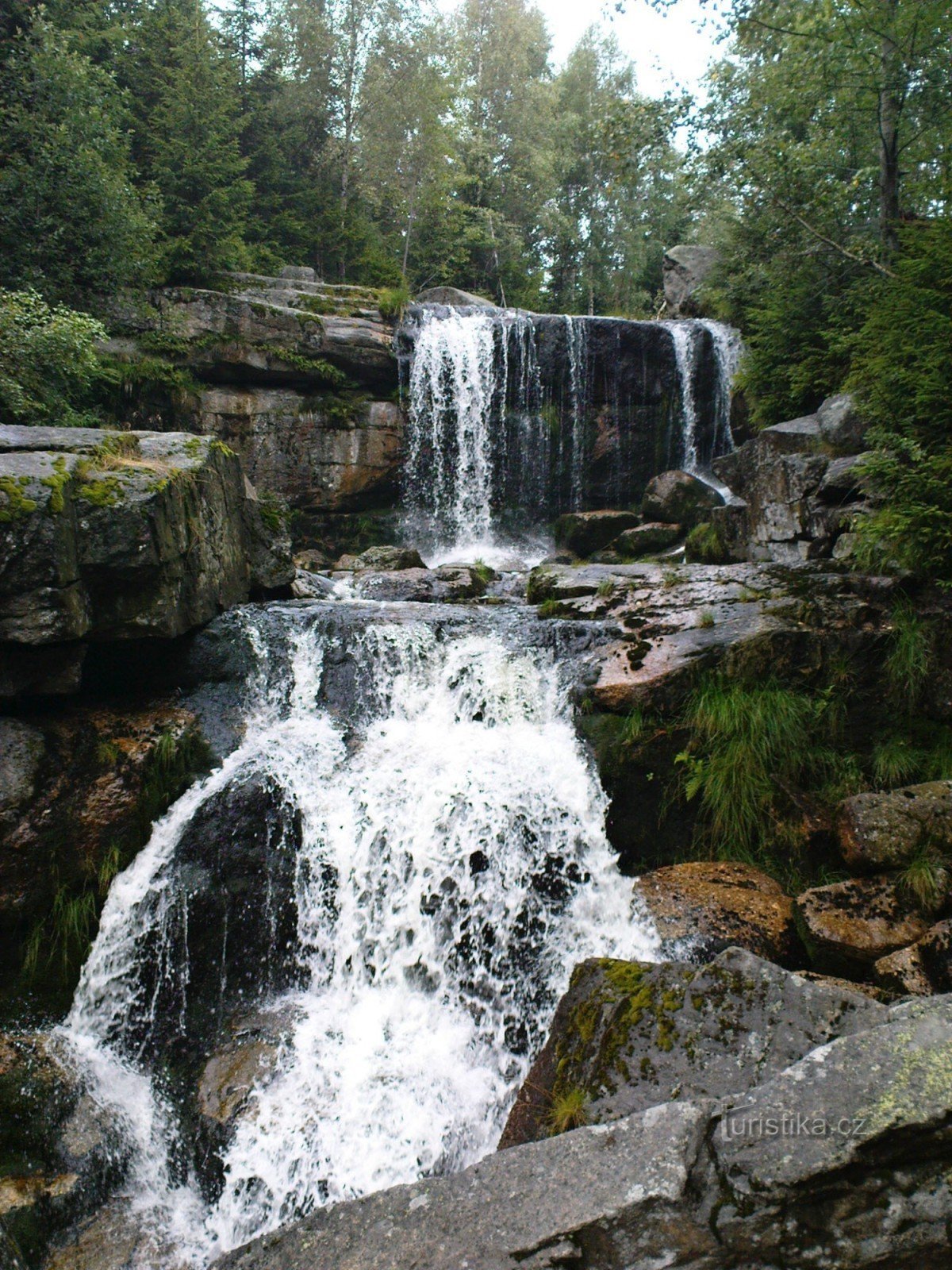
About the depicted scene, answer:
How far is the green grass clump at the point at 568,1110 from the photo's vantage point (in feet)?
9.78

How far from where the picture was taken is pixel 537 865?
552cm

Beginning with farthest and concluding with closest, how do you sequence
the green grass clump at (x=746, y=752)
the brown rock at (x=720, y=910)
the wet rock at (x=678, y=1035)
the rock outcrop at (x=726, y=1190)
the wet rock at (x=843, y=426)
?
the wet rock at (x=843, y=426)
the green grass clump at (x=746, y=752)
the brown rock at (x=720, y=910)
the wet rock at (x=678, y=1035)
the rock outcrop at (x=726, y=1190)

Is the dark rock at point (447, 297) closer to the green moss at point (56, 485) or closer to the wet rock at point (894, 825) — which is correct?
the green moss at point (56, 485)

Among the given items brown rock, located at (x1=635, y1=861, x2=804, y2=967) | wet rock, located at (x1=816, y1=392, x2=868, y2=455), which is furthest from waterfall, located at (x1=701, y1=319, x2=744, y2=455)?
brown rock, located at (x1=635, y1=861, x2=804, y2=967)

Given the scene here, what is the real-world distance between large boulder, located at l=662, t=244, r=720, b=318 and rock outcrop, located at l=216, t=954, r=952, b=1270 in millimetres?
19332

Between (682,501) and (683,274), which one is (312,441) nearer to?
(682,501)

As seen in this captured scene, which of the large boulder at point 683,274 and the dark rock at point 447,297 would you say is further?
the dark rock at point 447,297

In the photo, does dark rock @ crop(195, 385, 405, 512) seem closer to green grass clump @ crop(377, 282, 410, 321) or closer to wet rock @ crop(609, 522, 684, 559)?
green grass clump @ crop(377, 282, 410, 321)

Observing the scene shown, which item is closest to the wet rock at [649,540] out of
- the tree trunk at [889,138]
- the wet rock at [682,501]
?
the wet rock at [682,501]

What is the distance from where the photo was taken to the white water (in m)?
3.99

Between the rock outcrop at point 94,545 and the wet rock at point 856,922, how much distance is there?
18.2 feet

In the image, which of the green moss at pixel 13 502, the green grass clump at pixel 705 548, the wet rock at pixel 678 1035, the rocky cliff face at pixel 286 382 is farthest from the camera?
the rocky cliff face at pixel 286 382

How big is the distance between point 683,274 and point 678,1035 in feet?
67.9

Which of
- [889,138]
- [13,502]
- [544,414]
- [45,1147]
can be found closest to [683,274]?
[544,414]
